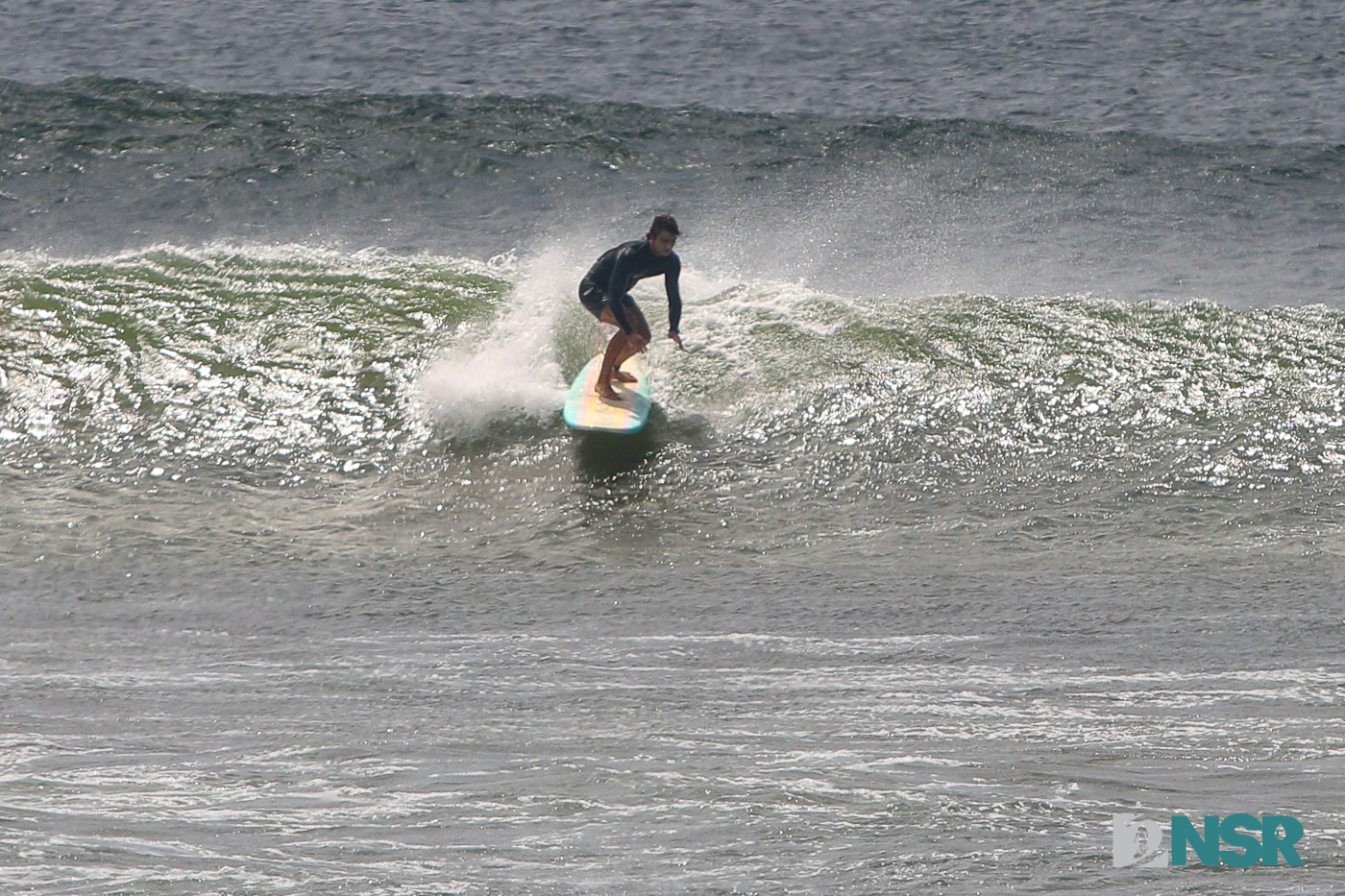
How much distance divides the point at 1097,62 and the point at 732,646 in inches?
745

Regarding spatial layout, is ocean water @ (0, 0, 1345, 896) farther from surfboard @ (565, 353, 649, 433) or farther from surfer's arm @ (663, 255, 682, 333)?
surfer's arm @ (663, 255, 682, 333)

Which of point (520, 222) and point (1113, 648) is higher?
point (520, 222)

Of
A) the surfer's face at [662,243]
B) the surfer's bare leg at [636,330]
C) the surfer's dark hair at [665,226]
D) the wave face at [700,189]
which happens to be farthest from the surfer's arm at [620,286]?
the wave face at [700,189]

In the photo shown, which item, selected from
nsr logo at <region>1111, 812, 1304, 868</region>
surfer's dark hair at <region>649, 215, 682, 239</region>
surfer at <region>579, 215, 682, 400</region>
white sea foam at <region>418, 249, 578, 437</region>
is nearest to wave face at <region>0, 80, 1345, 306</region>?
white sea foam at <region>418, 249, 578, 437</region>

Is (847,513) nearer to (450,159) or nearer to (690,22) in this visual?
(450,159)

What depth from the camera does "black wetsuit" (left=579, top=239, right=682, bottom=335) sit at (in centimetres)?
1340

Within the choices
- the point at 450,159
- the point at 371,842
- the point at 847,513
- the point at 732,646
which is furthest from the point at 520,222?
the point at 371,842

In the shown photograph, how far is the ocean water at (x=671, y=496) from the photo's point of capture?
9.40m

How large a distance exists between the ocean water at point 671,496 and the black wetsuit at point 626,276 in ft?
3.53

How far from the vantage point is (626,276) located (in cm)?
1348

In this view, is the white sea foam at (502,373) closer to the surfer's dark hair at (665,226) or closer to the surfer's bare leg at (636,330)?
the surfer's bare leg at (636,330)

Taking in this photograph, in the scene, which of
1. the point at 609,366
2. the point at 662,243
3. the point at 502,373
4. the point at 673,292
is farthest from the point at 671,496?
the point at 502,373

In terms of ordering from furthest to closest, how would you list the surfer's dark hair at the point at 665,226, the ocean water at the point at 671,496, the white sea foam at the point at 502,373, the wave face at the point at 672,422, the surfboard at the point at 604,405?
1. the white sea foam at the point at 502,373
2. the surfboard at the point at 604,405
3. the surfer's dark hair at the point at 665,226
4. the wave face at the point at 672,422
5. the ocean water at the point at 671,496

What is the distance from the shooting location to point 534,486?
519 inches
